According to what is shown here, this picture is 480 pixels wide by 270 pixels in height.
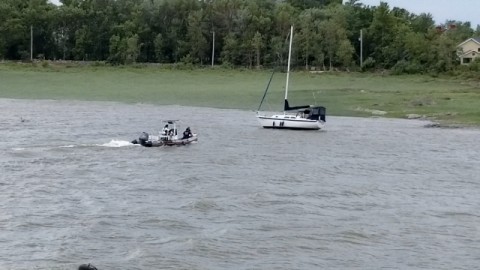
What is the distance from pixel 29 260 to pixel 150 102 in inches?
2365

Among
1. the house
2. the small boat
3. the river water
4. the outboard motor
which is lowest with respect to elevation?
the river water

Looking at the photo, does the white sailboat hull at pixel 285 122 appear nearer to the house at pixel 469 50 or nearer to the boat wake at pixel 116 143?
the boat wake at pixel 116 143

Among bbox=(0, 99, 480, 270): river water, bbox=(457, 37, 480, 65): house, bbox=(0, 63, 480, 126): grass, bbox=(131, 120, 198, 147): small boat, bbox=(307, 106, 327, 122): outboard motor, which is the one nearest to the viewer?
bbox=(0, 99, 480, 270): river water

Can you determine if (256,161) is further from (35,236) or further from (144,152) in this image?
(35,236)

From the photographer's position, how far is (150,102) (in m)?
81.9

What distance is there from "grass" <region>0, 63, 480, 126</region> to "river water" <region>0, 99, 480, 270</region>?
21765mm

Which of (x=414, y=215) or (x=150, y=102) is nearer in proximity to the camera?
(x=414, y=215)

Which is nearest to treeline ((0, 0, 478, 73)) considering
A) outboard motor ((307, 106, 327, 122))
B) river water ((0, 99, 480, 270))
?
outboard motor ((307, 106, 327, 122))

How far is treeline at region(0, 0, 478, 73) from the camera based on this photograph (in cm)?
12206

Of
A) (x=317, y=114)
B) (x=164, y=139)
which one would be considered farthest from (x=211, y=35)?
(x=164, y=139)

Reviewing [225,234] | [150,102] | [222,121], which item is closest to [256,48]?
[150,102]

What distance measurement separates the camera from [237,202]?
29.8 m

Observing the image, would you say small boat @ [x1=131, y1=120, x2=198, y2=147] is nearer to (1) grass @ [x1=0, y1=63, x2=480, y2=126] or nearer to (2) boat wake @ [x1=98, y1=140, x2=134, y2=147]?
(2) boat wake @ [x1=98, y1=140, x2=134, y2=147]

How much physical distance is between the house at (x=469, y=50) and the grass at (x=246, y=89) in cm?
2487
